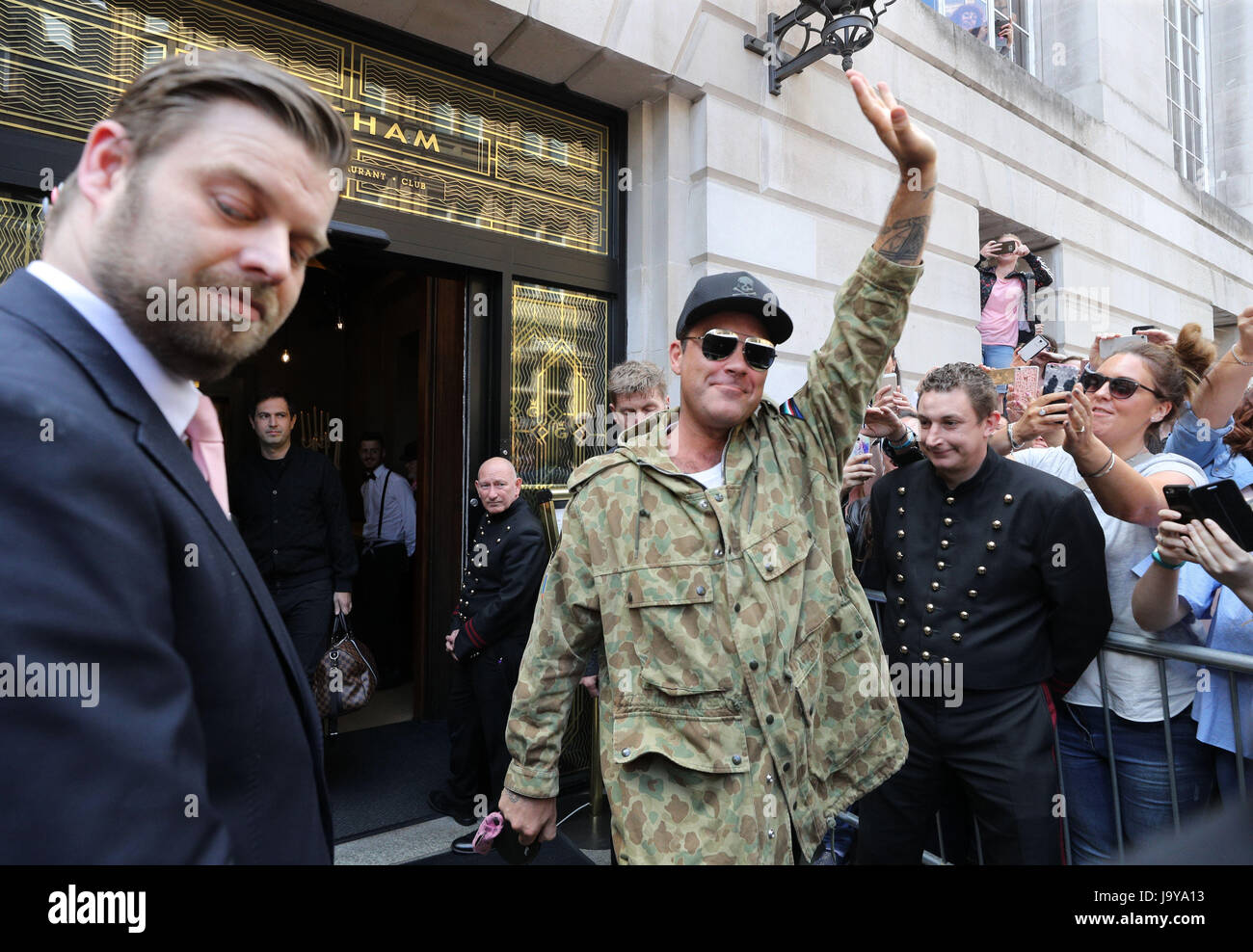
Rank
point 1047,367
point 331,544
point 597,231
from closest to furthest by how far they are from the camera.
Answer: point 1047,367, point 331,544, point 597,231

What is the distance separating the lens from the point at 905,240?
2.14m

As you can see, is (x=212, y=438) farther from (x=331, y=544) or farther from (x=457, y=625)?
(x=331, y=544)

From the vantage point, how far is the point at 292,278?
1.13 metres

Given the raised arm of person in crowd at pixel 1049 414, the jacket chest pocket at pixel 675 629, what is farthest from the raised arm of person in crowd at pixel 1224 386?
the jacket chest pocket at pixel 675 629

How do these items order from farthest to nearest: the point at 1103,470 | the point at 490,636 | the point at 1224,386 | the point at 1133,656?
the point at 490,636, the point at 1224,386, the point at 1133,656, the point at 1103,470

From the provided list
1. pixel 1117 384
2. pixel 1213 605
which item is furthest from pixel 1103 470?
pixel 1213 605

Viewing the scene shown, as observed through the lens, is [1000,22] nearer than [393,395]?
Yes

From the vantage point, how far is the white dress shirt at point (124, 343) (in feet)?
3.21

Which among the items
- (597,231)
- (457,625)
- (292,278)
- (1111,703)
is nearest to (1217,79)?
(597,231)

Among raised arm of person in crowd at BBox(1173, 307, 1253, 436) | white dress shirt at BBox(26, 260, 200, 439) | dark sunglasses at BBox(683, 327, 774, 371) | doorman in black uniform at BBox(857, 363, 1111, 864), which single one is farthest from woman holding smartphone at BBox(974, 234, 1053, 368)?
white dress shirt at BBox(26, 260, 200, 439)

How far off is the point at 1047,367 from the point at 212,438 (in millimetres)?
3515

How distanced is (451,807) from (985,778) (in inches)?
128

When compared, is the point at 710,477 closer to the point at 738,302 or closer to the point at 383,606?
the point at 738,302

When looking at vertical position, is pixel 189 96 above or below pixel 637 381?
below
